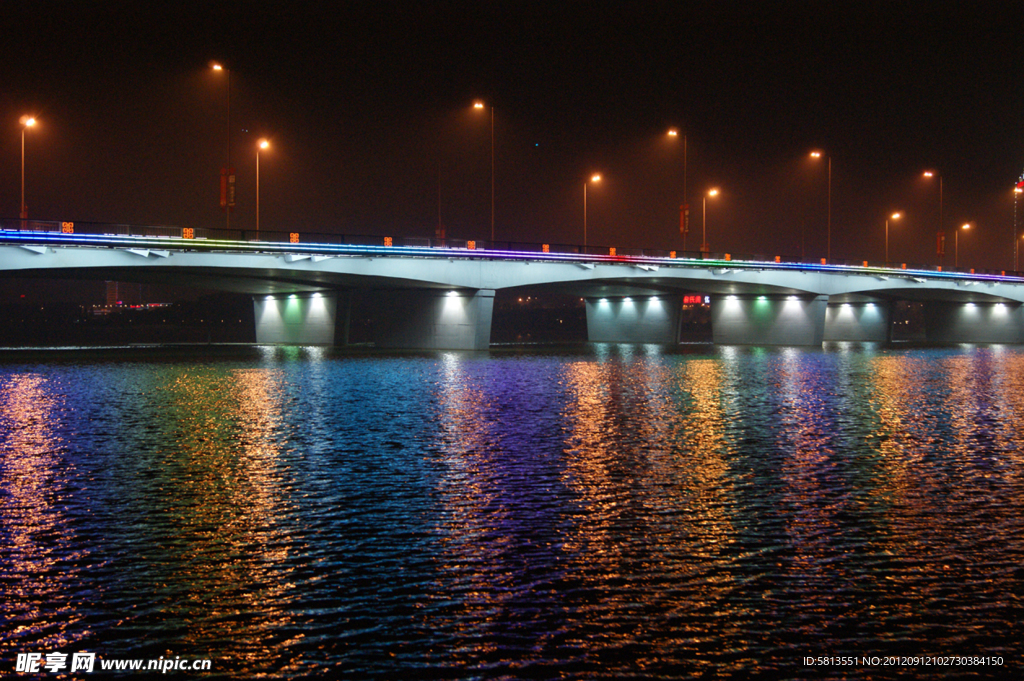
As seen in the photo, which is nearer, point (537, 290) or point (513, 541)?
point (513, 541)

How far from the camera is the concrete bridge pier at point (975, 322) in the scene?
10055 cm

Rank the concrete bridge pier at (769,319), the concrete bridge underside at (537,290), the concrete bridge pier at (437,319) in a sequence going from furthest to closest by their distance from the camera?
the concrete bridge pier at (769,319)
the concrete bridge pier at (437,319)
the concrete bridge underside at (537,290)

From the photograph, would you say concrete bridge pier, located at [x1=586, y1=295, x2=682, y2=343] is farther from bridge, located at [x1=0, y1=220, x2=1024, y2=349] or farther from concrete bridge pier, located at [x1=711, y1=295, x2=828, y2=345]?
concrete bridge pier, located at [x1=711, y1=295, x2=828, y2=345]

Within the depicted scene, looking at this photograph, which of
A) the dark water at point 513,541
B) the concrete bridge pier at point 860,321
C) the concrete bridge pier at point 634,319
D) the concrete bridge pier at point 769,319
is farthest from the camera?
the concrete bridge pier at point 860,321

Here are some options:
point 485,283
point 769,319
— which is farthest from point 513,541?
point 769,319

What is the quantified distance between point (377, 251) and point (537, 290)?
21832 mm

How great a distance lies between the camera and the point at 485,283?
6612 cm

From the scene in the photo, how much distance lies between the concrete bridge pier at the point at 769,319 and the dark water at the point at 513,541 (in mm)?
60008

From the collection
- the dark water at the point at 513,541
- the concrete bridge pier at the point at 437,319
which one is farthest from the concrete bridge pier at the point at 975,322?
the dark water at the point at 513,541

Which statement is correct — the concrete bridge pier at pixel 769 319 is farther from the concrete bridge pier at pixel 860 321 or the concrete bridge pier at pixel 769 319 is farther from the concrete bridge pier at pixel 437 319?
the concrete bridge pier at pixel 437 319

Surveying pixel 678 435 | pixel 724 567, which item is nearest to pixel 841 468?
pixel 678 435

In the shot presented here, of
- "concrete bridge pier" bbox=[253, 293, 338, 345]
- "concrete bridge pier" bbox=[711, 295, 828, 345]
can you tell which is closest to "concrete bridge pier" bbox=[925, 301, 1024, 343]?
"concrete bridge pier" bbox=[711, 295, 828, 345]

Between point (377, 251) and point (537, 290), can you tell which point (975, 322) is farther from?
point (377, 251)

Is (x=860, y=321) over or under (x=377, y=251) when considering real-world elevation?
under
